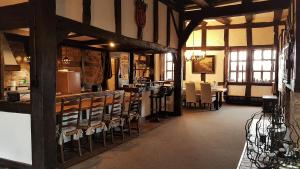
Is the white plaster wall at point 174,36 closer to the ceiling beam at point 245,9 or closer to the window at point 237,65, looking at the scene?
the ceiling beam at point 245,9

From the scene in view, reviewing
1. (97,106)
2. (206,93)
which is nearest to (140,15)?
(97,106)

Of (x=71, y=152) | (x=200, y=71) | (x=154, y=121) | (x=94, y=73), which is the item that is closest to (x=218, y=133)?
(x=154, y=121)

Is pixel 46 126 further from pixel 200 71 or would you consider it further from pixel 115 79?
pixel 200 71

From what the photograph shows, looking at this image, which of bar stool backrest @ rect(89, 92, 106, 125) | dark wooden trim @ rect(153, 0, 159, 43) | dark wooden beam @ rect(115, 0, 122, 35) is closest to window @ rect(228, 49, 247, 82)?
dark wooden trim @ rect(153, 0, 159, 43)

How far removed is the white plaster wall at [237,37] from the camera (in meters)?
11.1

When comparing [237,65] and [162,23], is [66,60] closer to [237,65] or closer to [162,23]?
[162,23]

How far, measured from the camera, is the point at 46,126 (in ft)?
11.1

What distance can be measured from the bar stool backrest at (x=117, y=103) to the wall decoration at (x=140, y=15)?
163 centimetres

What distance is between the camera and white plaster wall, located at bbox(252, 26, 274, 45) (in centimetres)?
1061

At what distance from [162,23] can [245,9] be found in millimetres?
2372

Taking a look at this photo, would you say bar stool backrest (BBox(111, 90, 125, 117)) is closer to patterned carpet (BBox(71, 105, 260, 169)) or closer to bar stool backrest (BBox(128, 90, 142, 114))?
bar stool backrest (BBox(128, 90, 142, 114))

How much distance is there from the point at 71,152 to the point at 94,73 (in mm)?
4779

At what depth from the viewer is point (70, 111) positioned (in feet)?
13.2

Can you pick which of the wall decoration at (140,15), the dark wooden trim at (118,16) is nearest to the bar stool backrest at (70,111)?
the dark wooden trim at (118,16)
